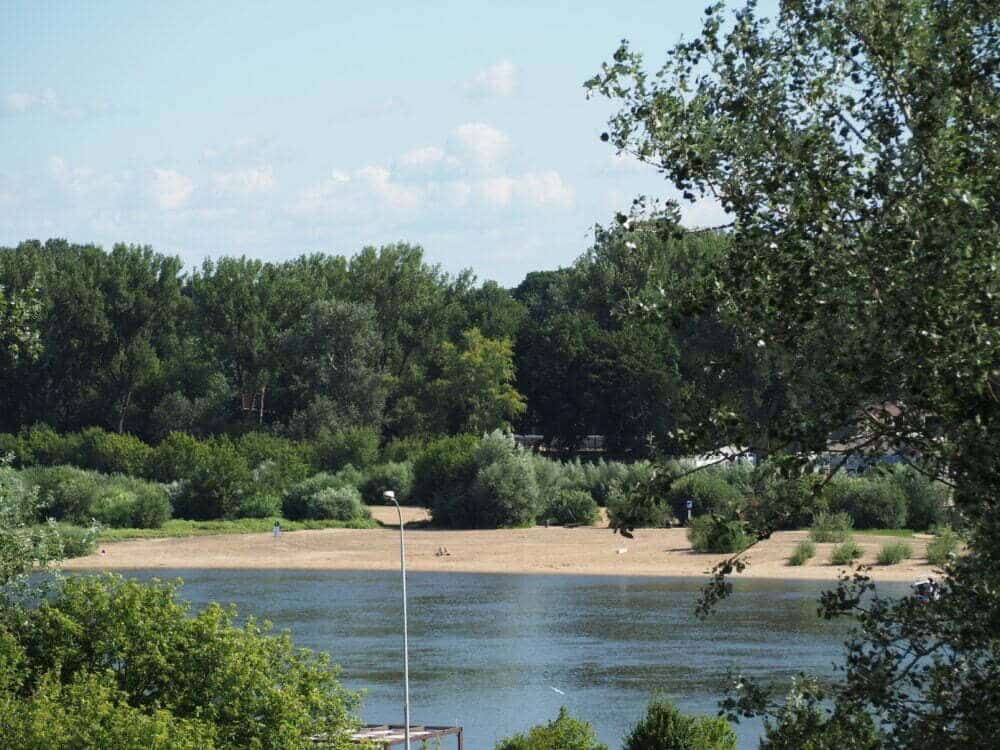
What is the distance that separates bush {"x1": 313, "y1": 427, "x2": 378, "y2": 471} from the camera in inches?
3558

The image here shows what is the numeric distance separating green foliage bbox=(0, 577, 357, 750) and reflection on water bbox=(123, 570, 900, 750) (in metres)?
10.4

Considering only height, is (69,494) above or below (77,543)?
above

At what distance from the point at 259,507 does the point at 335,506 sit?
437 cm

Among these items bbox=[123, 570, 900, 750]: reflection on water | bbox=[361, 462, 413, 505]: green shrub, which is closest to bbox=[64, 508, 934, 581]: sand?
bbox=[123, 570, 900, 750]: reflection on water

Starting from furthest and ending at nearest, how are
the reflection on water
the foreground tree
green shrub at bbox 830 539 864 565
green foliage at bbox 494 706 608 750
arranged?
1. green shrub at bbox 830 539 864 565
2. the reflection on water
3. green foliage at bbox 494 706 608 750
4. the foreground tree

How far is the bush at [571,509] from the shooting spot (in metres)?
79.2

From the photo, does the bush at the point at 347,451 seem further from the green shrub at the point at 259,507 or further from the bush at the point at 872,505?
the bush at the point at 872,505

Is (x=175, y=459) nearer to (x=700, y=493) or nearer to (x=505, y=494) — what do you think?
(x=505, y=494)

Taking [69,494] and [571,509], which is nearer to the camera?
[69,494]

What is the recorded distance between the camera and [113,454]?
8912cm

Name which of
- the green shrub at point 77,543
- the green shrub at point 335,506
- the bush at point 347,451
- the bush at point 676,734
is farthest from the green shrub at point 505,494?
the green shrub at point 77,543

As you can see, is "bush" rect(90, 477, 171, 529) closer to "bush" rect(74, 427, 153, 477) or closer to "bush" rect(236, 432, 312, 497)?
"bush" rect(236, 432, 312, 497)

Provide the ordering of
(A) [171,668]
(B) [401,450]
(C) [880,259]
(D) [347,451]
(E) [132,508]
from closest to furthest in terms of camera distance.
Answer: (C) [880,259]
(A) [171,668]
(E) [132,508]
(D) [347,451]
(B) [401,450]

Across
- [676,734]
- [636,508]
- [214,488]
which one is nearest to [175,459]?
[214,488]
